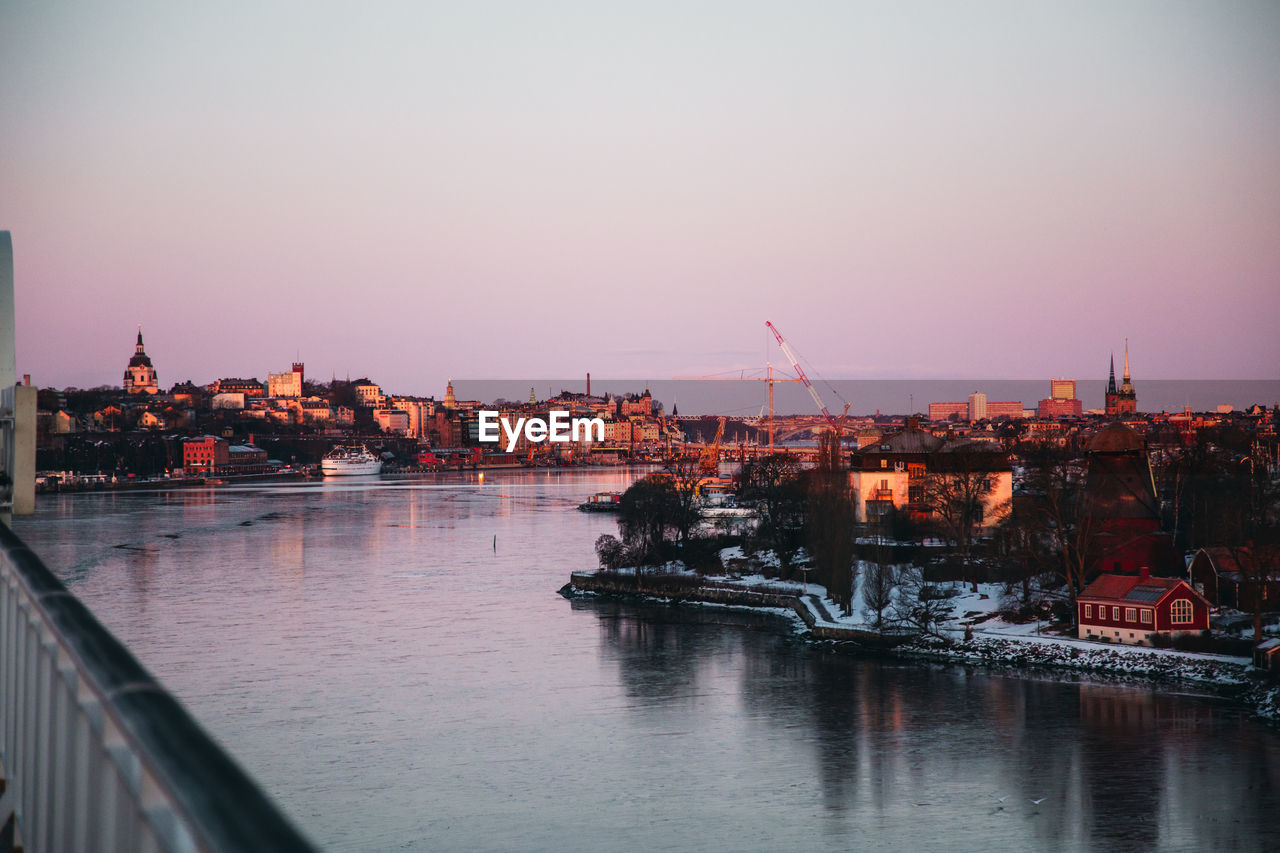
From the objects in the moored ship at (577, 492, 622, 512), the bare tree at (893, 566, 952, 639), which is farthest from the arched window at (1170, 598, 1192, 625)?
the moored ship at (577, 492, 622, 512)

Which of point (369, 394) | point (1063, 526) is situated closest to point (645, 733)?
point (1063, 526)

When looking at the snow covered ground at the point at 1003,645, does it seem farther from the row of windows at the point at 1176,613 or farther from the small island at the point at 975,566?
the row of windows at the point at 1176,613

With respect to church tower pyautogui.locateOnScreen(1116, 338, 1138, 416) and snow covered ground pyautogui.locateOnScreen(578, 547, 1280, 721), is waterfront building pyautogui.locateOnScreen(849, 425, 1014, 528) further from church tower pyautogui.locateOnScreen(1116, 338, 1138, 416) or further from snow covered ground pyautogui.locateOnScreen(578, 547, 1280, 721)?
church tower pyautogui.locateOnScreen(1116, 338, 1138, 416)

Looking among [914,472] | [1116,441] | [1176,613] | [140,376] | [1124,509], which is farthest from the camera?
[140,376]

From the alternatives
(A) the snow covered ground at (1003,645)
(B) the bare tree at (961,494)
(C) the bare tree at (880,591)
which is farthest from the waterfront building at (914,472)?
(C) the bare tree at (880,591)

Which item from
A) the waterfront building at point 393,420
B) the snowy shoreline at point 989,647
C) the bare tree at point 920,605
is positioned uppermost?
the waterfront building at point 393,420

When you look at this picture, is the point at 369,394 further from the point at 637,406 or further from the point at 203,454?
the point at 203,454

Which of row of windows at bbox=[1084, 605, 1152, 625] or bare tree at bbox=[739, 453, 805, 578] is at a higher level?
bare tree at bbox=[739, 453, 805, 578]
